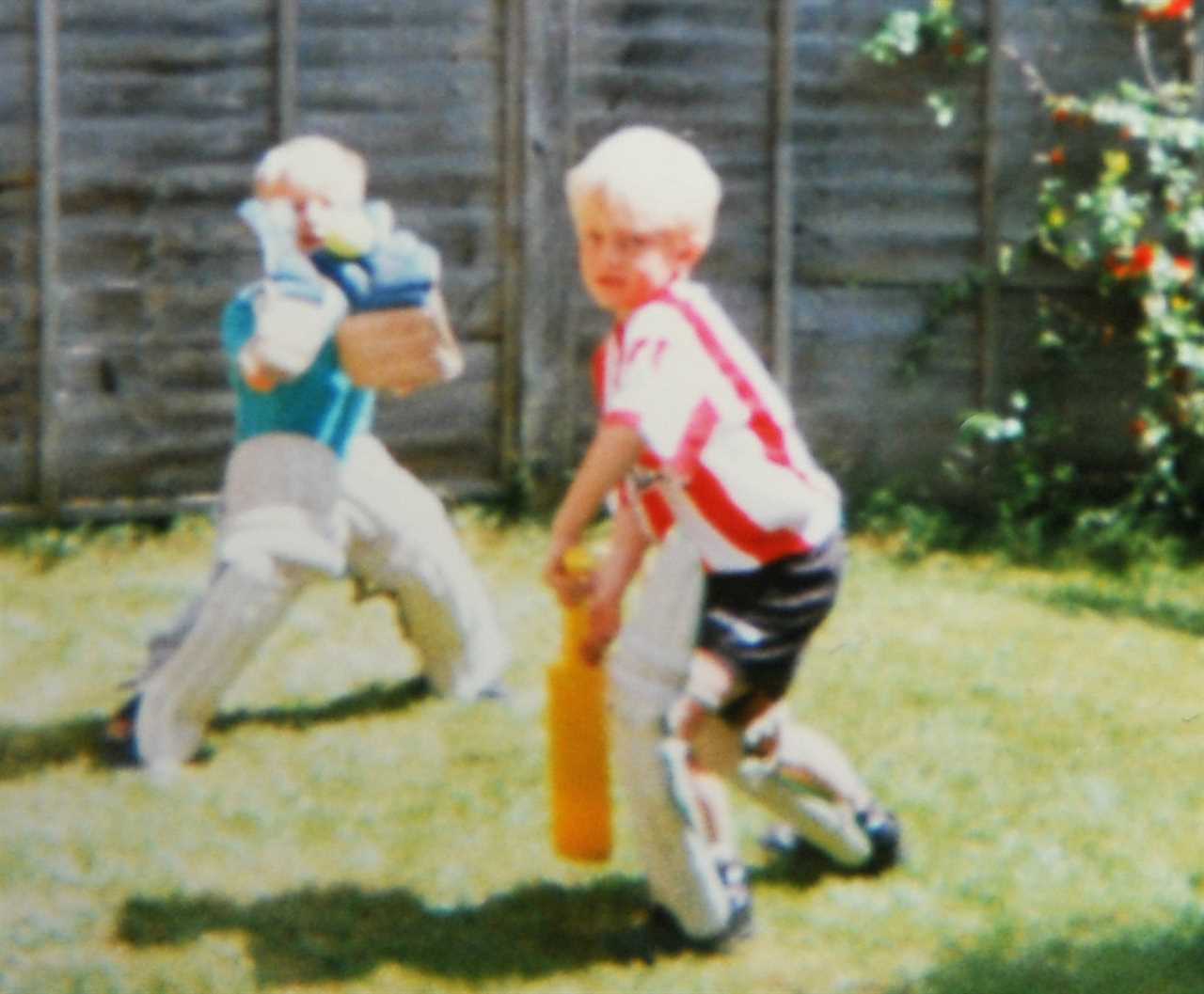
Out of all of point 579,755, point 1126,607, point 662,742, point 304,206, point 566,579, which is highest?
point 304,206

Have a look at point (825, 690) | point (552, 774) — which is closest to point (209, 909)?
point (552, 774)

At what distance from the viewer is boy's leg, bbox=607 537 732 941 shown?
4.23m

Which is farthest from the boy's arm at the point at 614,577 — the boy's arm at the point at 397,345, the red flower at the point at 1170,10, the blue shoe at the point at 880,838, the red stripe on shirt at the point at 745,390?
the red flower at the point at 1170,10

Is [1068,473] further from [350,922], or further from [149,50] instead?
[350,922]

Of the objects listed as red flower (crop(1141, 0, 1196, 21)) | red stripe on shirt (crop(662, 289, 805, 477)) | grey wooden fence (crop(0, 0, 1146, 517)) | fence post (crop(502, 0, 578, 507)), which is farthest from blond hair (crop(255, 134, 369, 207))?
red flower (crop(1141, 0, 1196, 21))

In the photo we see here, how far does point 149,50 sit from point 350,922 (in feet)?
13.7

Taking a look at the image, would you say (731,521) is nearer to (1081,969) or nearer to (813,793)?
(813,793)

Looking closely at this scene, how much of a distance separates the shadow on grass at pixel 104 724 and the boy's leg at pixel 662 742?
1.71 metres

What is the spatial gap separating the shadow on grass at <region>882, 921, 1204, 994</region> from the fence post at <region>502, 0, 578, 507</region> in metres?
4.17

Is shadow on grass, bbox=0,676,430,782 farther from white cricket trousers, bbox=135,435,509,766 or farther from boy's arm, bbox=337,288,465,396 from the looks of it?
boy's arm, bbox=337,288,465,396

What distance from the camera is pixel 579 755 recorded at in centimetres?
454

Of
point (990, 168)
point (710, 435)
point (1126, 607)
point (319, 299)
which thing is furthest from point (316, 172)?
point (990, 168)

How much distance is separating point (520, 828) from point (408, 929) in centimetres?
62

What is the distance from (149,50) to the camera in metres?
8.03
